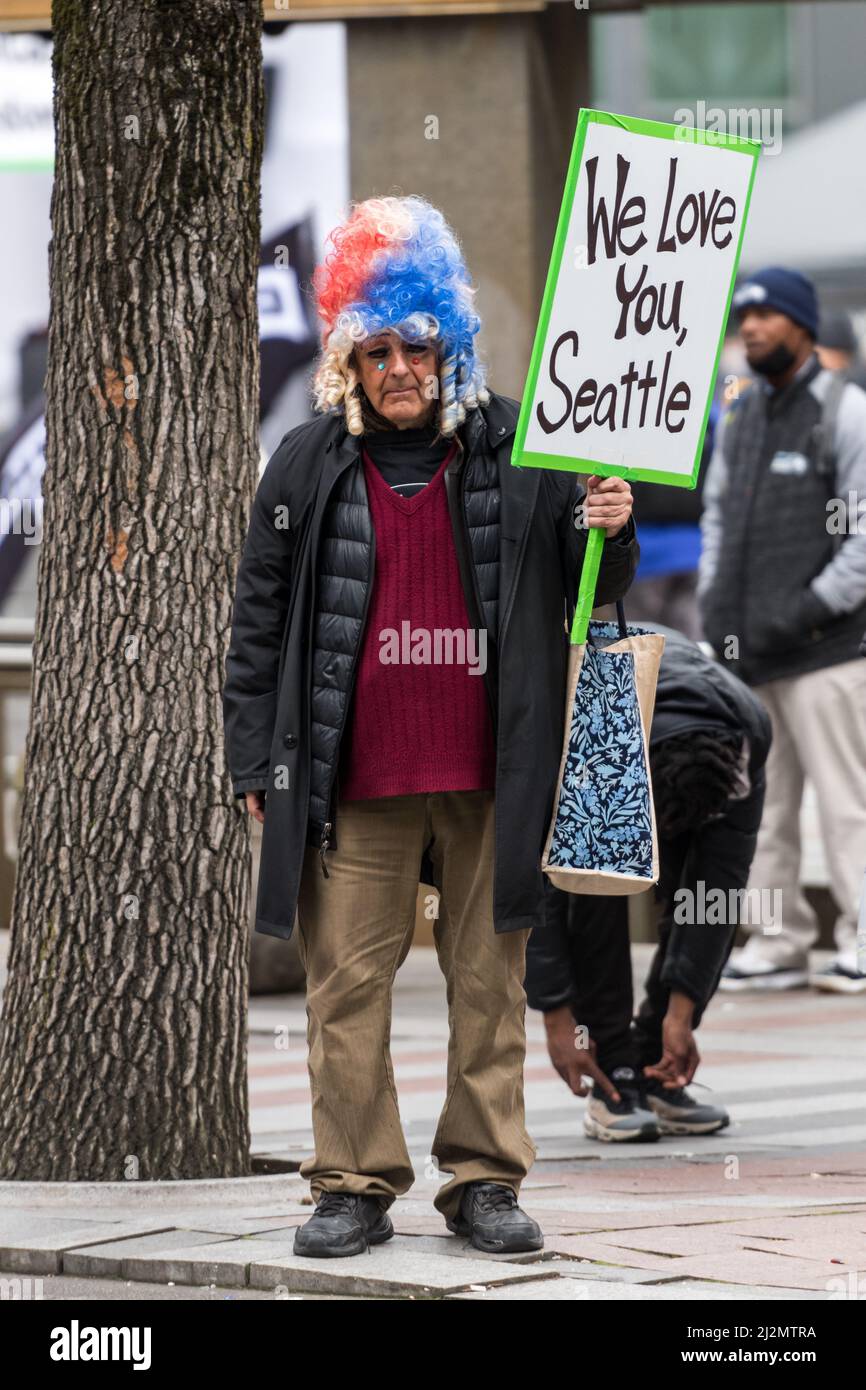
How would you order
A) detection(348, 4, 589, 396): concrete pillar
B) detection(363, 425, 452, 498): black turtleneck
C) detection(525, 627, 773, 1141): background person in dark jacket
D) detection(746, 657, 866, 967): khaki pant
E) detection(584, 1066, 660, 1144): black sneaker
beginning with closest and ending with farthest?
detection(363, 425, 452, 498): black turtleneck < detection(525, 627, 773, 1141): background person in dark jacket < detection(584, 1066, 660, 1144): black sneaker < detection(746, 657, 866, 967): khaki pant < detection(348, 4, 589, 396): concrete pillar

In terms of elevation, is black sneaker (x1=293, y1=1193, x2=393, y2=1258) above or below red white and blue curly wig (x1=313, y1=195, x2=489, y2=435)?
below

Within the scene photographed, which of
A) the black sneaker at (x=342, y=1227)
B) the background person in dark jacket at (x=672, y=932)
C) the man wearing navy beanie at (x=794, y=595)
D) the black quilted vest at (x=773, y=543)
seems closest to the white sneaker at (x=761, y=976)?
the man wearing navy beanie at (x=794, y=595)

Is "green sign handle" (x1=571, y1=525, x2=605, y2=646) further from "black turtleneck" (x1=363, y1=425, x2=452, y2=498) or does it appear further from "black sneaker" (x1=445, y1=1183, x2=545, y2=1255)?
"black sneaker" (x1=445, y1=1183, x2=545, y2=1255)

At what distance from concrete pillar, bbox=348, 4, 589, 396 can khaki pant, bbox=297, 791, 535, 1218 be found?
554 centimetres

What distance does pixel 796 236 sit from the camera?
14.7 meters

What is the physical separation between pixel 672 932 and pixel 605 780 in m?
1.62

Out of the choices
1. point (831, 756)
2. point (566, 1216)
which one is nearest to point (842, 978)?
point (831, 756)

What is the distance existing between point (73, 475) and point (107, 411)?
Answer: 0.54 feet

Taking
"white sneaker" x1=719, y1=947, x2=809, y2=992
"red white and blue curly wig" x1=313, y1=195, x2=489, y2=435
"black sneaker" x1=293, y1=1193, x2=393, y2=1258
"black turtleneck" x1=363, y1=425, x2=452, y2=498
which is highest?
"red white and blue curly wig" x1=313, y1=195, x2=489, y2=435

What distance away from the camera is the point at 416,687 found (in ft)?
15.8

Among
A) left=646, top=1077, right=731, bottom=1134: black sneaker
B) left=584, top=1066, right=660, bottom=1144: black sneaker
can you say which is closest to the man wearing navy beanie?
left=646, top=1077, right=731, bottom=1134: black sneaker

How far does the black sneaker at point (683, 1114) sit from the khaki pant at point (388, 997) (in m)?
1.68

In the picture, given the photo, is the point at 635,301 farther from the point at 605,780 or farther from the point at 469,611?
the point at 605,780

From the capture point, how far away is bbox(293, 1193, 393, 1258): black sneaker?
4746mm
